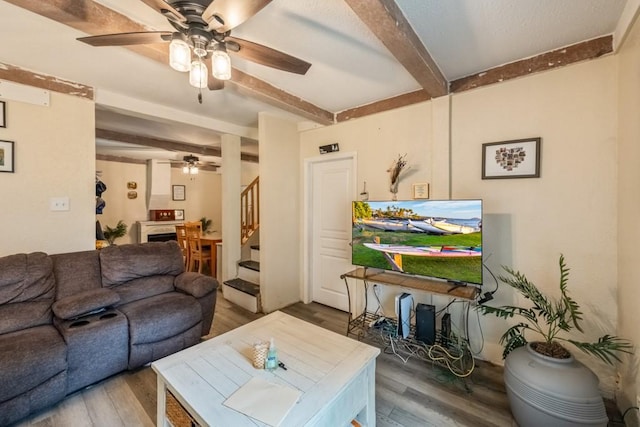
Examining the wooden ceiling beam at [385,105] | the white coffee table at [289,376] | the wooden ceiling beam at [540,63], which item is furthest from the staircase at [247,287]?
the wooden ceiling beam at [540,63]

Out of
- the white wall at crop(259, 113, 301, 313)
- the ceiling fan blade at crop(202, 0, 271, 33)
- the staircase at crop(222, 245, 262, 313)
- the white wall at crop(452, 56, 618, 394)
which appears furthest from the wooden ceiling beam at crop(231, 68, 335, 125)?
the staircase at crop(222, 245, 262, 313)

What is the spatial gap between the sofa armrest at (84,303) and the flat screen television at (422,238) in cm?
214

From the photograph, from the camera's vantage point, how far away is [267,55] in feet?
5.21

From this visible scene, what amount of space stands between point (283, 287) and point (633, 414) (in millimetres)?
3048

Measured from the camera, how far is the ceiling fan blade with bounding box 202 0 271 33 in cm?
117

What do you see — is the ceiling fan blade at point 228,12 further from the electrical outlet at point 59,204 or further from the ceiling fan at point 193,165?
the ceiling fan at point 193,165

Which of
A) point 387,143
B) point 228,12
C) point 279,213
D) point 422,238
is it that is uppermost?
point 228,12

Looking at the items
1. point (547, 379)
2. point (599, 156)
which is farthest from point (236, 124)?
point (547, 379)

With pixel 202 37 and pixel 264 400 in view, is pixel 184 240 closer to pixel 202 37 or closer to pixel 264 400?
pixel 202 37

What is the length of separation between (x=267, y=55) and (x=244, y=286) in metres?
2.90

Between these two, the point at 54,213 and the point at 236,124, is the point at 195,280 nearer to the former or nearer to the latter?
the point at 54,213

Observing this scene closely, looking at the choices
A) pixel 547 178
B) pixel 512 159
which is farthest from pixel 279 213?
pixel 547 178

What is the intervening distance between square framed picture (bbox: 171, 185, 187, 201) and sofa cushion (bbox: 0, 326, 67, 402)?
5409mm

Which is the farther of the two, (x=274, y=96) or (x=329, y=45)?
(x=274, y=96)
